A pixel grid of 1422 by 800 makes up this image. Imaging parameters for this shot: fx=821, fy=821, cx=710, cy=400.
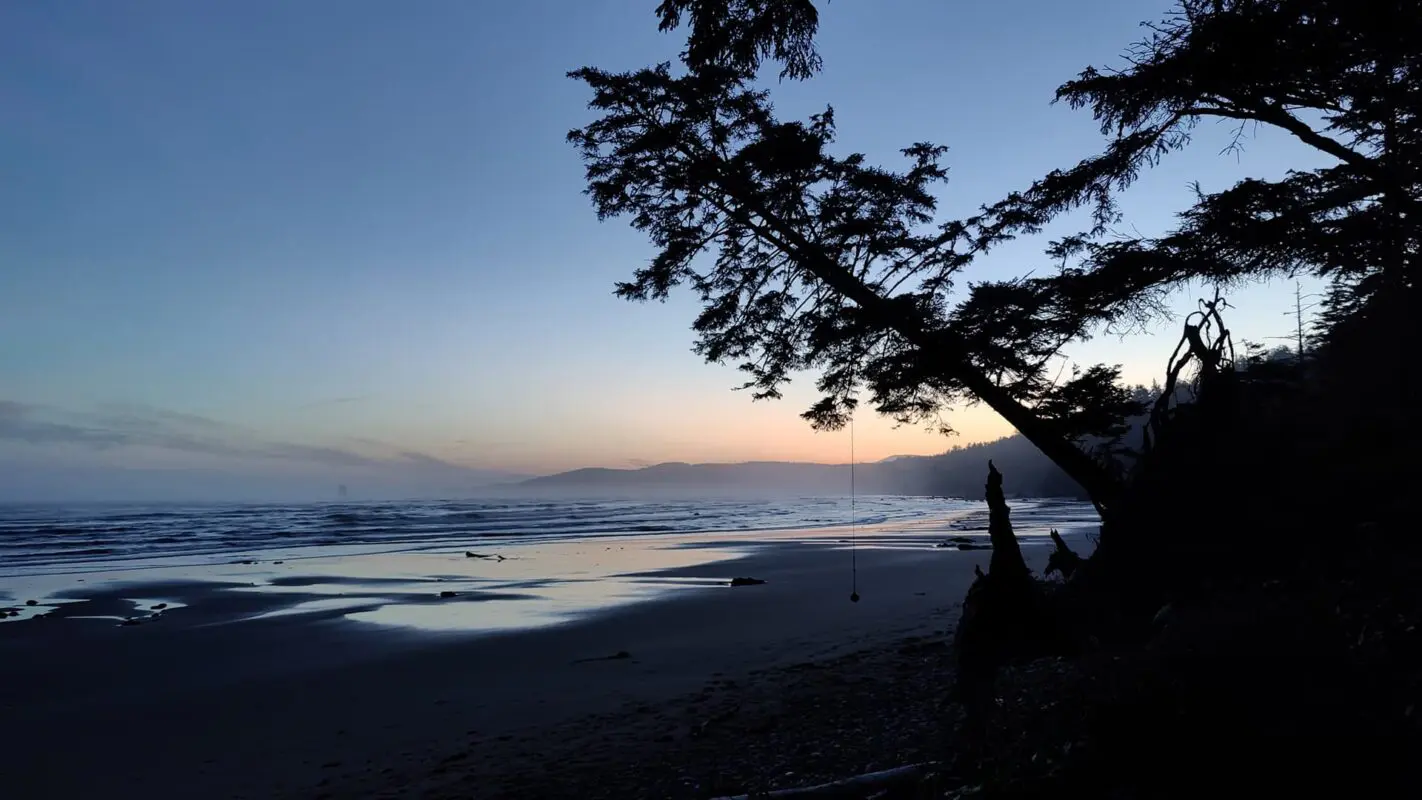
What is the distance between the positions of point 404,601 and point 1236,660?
55.4 feet

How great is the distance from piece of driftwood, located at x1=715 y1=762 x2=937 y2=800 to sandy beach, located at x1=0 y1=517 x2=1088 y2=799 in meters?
0.92

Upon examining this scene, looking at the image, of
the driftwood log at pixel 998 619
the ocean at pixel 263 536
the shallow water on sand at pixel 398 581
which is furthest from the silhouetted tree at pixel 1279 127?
the ocean at pixel 263 536

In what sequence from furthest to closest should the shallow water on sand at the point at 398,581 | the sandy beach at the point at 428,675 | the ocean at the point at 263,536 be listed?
1. the ocean at the point at 263,536
2. the shallow water on sand at the point at 398,581
3. the sandy beach at the point at 428,675

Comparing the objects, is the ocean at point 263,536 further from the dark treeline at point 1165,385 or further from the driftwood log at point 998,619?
the driftwood log at point 998,619

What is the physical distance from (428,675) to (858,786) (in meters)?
7.61

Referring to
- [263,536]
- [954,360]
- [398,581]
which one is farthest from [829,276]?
[263,536]

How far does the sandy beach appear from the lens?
715 centimetres

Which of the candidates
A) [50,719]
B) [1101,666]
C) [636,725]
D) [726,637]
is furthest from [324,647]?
[1101,666]

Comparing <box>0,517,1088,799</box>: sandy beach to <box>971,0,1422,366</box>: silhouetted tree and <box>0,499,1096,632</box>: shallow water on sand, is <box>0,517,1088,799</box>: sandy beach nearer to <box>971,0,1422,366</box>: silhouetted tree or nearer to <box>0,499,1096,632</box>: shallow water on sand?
<box>0,499,1096,632</box>: shallow water on sand

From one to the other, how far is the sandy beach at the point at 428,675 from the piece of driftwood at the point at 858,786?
92 centimetres

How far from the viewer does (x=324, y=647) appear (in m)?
12.9

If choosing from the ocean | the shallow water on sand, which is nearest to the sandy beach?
the shallow water on sand

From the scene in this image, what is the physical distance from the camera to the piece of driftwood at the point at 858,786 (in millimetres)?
4703

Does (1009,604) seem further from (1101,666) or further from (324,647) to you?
(324,647)
